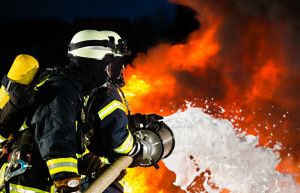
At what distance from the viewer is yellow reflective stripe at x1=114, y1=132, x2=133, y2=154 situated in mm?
3213

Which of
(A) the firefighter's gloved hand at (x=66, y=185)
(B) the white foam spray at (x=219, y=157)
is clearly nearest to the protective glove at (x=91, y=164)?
(A) the firefighter's gloved hand at (x=66, y=185)

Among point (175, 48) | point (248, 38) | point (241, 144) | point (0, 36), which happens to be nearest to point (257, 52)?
point (248, 38)

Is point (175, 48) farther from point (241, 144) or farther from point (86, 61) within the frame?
point (86, 61)

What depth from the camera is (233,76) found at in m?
11.2

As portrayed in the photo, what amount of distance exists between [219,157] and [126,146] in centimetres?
244

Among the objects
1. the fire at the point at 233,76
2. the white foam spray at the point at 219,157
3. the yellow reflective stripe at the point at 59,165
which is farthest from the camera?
the fire at the point at 233,76

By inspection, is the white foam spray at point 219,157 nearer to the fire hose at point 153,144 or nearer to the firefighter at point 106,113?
the fire hose at point 153,144

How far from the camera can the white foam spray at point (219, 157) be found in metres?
4.88

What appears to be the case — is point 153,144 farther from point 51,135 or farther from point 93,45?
point 51,135

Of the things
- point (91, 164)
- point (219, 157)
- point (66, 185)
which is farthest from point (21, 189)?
point (219, 157)

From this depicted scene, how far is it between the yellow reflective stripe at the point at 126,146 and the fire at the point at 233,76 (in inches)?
248

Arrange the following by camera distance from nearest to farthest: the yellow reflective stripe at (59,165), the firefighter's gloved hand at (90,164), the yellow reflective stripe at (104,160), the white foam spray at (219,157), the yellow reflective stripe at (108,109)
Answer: the yellow reflective stripe at (59,165) < the yellow reflective stripe at (108,109) < the firefighter's gloved hand at (90,164) < the yellow reflective stripe at (104,160) < the white foam spray at (219,157)

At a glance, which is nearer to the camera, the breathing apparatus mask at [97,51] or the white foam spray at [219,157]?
the breathing apparatus mask at [97,51]

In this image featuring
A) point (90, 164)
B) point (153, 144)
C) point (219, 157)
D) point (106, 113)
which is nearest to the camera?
point (106, 113)
